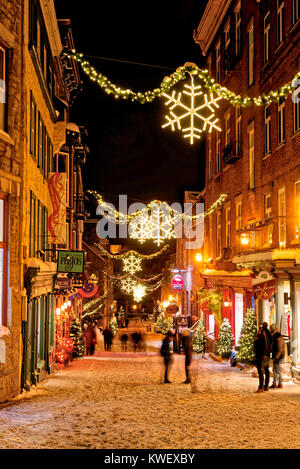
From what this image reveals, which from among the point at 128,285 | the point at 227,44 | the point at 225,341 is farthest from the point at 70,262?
the point at 128,285

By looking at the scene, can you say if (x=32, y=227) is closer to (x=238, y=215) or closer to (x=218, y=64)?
(x=238, y=215)

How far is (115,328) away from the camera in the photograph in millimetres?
53250

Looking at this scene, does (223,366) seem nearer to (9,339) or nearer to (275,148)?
(275,148)

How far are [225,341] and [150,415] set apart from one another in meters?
13.7

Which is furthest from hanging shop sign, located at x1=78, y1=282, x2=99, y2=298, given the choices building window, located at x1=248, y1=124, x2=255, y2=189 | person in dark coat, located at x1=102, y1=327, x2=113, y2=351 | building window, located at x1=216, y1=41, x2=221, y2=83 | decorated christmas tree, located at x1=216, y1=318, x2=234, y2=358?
building window, located at x1=216, y1=41, x2=221, y2=83

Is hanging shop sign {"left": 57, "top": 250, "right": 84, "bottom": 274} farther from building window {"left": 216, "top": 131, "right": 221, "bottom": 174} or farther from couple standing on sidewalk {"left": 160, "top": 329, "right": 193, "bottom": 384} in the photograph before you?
building window {"left": 216, "top": 131, "right": 221, "bottom": 174}

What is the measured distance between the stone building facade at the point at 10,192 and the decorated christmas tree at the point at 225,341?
12.6 metres

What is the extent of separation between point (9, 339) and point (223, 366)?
11602mm

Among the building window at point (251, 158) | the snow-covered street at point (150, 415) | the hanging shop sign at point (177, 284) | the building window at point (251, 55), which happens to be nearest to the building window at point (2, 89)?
the snow-covered street at point (150, 415)

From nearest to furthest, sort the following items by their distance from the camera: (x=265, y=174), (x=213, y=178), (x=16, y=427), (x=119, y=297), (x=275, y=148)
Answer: (x=16, y=427) → (x=275, y=148) → (x=265, y=174) → (x=213, y=178) → (x=119, y=297)

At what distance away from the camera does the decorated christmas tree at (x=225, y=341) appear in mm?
24000

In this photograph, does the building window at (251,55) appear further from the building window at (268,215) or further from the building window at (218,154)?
the building window at (218,154)

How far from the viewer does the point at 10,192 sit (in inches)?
515

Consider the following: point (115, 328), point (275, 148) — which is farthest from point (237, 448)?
point (115, 328)
